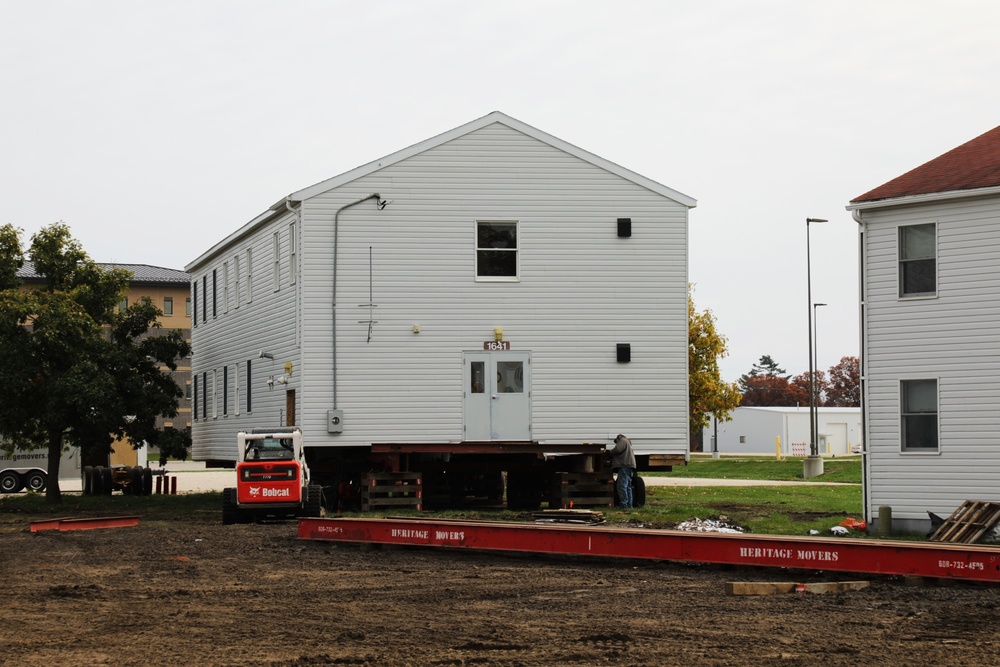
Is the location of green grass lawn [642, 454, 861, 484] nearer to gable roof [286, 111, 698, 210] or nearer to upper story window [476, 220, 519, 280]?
gable roof [286, 111, 698, 210]

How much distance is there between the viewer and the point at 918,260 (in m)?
25.9

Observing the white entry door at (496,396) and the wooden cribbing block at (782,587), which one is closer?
the wooden cribbing block at (782,587)

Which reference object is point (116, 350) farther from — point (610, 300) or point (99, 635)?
point (99, 635)

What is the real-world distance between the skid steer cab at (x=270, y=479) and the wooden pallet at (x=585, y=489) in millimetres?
5876

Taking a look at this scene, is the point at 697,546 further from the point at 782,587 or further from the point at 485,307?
the point at 485,307

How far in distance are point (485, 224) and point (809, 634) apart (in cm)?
1990

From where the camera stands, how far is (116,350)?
38812 mm

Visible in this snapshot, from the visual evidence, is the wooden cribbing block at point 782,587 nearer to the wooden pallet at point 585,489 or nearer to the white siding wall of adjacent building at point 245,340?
the wooden pallet at point 585,489

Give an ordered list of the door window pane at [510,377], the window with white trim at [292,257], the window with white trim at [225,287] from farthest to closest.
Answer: the window with white trim at [225,287]
the window with white trim at [292,257]
the door window pane at [510,377]

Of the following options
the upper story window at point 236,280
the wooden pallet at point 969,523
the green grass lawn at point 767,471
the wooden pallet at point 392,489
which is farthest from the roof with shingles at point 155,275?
the wooden pallet at point 969,523

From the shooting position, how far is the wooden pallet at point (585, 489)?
102 ft

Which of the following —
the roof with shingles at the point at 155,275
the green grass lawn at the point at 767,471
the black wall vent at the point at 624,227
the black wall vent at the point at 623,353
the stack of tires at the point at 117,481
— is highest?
the roof with shingles at the point at 155,275

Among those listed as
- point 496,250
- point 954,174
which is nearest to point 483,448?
point 496,250

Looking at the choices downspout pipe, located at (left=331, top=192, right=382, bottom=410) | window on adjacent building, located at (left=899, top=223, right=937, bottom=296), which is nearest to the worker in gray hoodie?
downspout pipe, located at (left=331, top=192, right=382, bottom=410)
